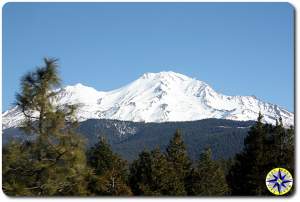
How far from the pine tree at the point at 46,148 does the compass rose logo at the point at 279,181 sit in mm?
2722

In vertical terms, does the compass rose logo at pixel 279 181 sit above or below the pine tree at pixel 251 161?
below

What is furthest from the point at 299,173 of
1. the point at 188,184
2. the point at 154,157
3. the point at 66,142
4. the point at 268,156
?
the point at 188,184

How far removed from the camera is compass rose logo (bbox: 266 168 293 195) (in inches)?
335

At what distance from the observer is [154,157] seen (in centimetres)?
2064

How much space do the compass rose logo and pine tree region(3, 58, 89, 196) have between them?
2722mm

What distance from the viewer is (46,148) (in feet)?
29.9

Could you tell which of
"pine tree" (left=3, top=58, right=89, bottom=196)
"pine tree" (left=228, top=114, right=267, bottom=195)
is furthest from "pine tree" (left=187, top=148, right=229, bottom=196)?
"pine tree" (left=3, top=58, right=89, bottom=196)

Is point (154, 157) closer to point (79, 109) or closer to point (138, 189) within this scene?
point (138, 189)

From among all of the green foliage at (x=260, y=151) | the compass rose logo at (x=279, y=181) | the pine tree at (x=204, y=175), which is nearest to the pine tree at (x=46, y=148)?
the compass rose logo at (x=279, y=181)

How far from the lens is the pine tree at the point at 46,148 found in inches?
351

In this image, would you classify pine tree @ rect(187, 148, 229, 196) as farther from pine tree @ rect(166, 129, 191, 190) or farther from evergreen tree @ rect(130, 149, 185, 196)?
evergreen tree @ rect(130, 149, 185, 196)

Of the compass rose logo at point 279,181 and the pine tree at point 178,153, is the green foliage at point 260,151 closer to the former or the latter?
the compass rose logo at point 279,181

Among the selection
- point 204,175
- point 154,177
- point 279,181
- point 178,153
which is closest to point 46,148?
point 279,181

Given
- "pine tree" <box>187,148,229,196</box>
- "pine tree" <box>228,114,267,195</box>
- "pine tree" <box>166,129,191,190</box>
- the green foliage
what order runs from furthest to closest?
"pine tree" <box>166,129,191,190</box>, "pine tree" <box>187,148,229,196</box>, "pine tree" <box>228,114,267,195</box>, the green foliage
